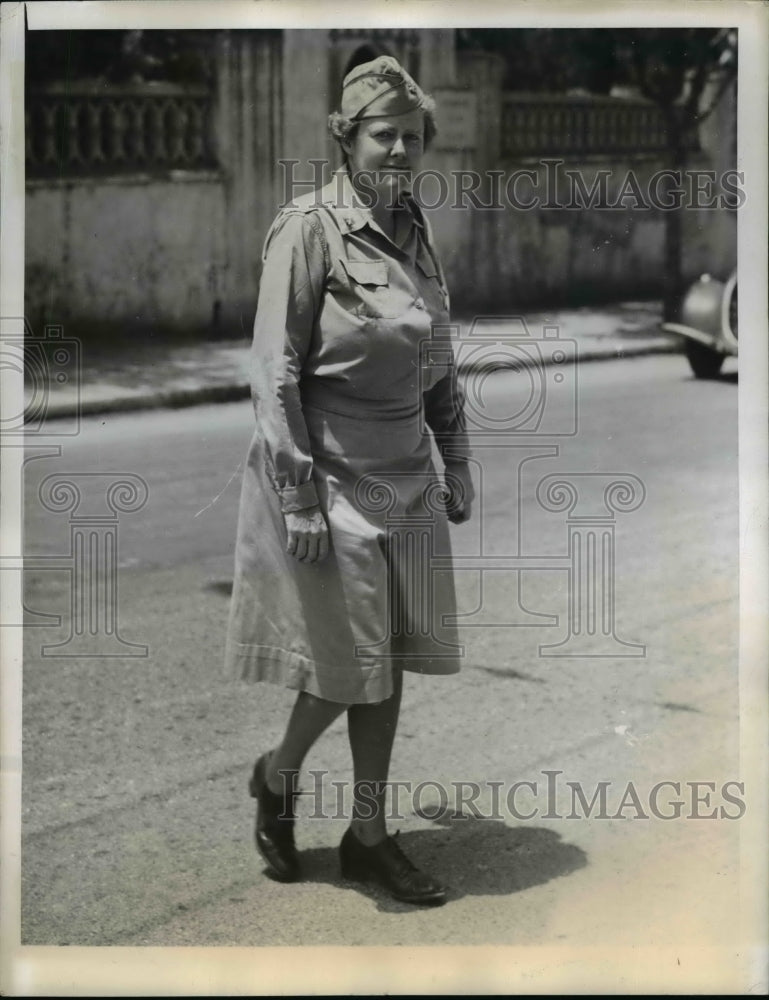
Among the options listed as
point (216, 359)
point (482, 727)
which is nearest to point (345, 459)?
point (216, 359)

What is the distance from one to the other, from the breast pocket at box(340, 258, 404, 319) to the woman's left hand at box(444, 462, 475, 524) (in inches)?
22.2

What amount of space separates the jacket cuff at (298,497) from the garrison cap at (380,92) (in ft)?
3.37

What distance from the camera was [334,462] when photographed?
499 centimetres

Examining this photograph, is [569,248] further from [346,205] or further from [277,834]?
[277,834]

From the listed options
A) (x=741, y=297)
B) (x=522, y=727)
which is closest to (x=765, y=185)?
(x=741, y=297)

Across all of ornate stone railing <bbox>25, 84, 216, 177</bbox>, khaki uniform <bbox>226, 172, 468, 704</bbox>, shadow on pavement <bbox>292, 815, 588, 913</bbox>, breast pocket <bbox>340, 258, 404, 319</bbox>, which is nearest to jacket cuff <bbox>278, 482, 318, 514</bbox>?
khaki uniform <bbox>226, 172, 468, 704</bbox>

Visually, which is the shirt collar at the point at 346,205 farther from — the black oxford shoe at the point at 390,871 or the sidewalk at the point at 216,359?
the black oxford shoe at the point at 390,871

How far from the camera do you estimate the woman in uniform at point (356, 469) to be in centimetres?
490

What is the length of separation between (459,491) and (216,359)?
1.00 m

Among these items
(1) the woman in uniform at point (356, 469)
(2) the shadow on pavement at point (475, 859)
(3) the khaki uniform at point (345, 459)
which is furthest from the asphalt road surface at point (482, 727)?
(3) the khaki uniform at point (345, 459)

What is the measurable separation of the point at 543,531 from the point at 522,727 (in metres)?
0.63

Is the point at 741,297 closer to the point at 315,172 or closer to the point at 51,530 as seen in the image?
the point at 315,172

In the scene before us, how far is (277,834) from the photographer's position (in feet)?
17.3

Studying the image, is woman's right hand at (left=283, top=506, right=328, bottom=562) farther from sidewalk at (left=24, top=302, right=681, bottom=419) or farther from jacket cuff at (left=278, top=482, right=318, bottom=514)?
sidewalk at (left=24, top=302, right=681, bottom=419)
